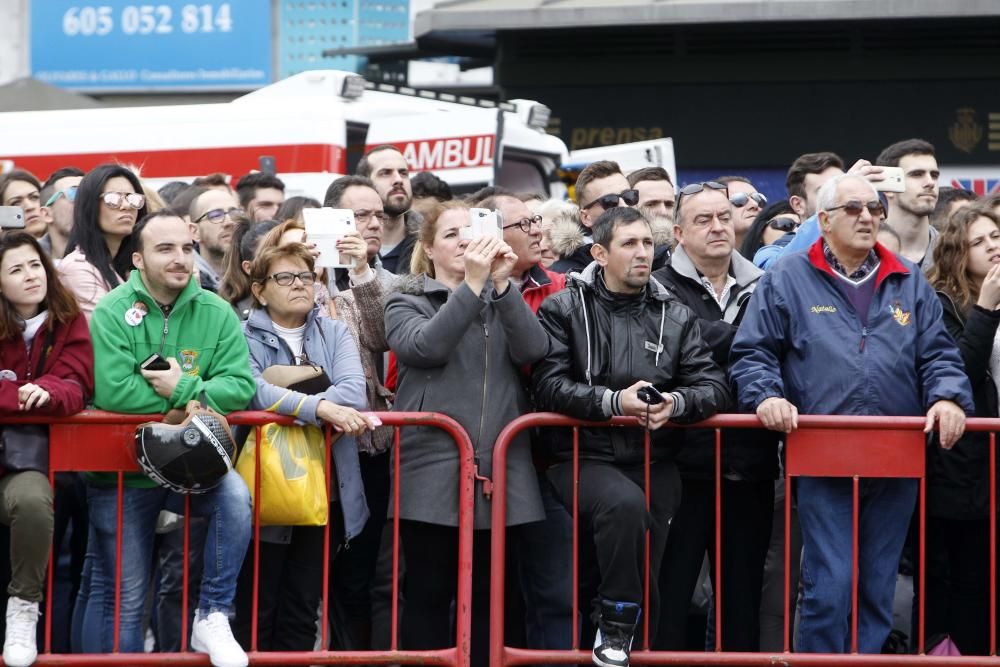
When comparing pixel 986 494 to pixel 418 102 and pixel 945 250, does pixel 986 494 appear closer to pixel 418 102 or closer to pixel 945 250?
pixel 945 250

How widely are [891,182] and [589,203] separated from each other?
1593 mm

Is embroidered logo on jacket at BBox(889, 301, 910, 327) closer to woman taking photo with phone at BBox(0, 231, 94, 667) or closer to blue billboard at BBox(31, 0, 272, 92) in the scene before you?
woman taking photo with phone at BBox(0, 231, 94, 667)

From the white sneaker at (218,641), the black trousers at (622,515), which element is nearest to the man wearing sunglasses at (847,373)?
the black trousers at (622,515)

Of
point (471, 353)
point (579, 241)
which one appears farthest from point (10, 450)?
point (579, 241)

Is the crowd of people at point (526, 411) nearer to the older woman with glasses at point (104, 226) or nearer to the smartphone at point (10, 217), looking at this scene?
the older woman with glasses at point (104, 226)

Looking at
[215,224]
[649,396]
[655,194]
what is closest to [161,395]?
[649,396]

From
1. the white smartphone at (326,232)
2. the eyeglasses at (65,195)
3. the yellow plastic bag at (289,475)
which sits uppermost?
the eyeglasses at (65,195)

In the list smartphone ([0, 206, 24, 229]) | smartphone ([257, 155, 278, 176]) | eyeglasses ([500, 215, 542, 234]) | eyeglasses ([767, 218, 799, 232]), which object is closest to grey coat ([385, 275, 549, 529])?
eyeglasses ([500, 215, 542, 234])

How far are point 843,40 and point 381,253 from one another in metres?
11.0

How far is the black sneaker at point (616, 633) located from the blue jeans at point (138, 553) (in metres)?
1.45

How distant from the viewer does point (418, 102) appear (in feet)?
43.9

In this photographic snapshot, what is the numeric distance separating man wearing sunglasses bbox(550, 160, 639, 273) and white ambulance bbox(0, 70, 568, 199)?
13.5ft

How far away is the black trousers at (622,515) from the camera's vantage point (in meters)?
5.98

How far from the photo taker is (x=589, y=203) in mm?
8086
